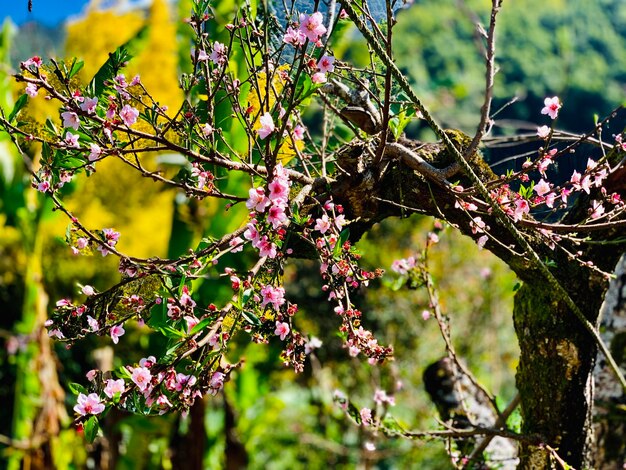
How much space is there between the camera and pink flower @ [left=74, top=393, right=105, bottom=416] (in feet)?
3.82

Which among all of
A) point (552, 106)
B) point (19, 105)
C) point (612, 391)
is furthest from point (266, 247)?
point (612, 391)

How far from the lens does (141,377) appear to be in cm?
119

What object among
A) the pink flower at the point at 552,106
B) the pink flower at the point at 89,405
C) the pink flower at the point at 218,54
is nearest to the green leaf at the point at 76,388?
the pink flower at the point at 89,405

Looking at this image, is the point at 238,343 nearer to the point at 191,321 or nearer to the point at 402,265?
the point at 402,265

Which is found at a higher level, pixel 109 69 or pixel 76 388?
pixel 109 69

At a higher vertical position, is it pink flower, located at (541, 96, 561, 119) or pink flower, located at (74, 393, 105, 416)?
pink flower, located at (541, 96, 561, 119)

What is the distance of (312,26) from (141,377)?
67 centimetres

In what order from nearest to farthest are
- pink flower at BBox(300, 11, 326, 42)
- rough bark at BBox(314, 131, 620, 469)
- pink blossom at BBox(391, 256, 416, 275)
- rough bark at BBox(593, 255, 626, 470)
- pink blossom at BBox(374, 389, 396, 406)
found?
pink flower at BBox(300, 11, 326, 42), rough bark at BBox(314, 131, 620, 469), pink blossom at BBox(391, 256, 416, 275), pink blossom at BBox(374, 389, 396, 406), rough bark at BBox(593, 255, 626, 470)

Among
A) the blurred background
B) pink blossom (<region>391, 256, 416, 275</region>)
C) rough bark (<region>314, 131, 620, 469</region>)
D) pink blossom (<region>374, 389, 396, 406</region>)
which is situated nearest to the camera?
rough bark (<region>314, 131, 620, 469</region>)

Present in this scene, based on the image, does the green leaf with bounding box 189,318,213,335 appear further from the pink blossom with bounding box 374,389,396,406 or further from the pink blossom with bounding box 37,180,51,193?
the pink blossom with bounding box 374,389,396,406

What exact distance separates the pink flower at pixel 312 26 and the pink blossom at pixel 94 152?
0.44 metres

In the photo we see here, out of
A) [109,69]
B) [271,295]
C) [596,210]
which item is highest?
[109,69]

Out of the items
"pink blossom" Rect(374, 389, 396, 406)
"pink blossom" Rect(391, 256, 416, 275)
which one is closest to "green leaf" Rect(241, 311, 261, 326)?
"pink blossom" Rect(391, 256, 416, 275)

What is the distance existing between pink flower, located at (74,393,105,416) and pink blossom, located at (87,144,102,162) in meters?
0.43
